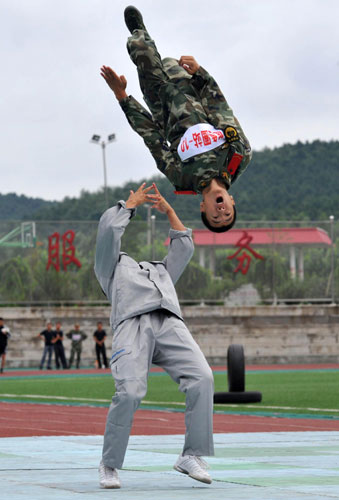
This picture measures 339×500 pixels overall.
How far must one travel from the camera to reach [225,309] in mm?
43312

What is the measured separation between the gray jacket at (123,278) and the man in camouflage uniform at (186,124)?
1.91 ft

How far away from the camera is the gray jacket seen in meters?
7.57

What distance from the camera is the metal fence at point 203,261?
41.7 metres

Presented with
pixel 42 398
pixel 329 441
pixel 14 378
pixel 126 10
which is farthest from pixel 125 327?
pixel 14 378

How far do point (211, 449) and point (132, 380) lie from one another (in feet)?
2.70

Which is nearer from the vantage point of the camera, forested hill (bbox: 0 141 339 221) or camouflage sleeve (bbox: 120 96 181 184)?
camouflage sleeve (bbox: 120 96 181 184)

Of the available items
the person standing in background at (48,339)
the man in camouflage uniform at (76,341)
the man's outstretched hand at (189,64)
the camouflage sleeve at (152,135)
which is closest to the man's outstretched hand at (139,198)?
the camouflage sleeve at (152,135)

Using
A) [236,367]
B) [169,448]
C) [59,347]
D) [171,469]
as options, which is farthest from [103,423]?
[59,347]

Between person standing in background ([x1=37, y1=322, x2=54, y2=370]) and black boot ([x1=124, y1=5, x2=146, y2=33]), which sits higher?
black boot ([x1=124, y1=5, x2=146, y2=33])

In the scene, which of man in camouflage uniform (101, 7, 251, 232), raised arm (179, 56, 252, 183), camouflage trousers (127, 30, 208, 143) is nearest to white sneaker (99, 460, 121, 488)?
man in camouflage uniform (101, 7, 251, 232)

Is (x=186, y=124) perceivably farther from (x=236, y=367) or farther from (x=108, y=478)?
(x=236, y=367)

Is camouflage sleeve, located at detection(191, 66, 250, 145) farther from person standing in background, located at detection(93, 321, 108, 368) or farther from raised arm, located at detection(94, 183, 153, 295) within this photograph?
person standing in background, located at detection(93, 321, 108, 368)

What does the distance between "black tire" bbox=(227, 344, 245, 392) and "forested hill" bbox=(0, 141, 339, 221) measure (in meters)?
84.8

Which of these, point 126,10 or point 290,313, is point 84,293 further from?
point 126,10
